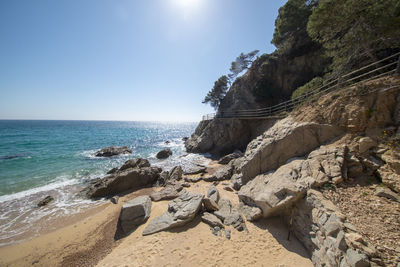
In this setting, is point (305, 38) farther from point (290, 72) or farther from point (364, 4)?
point (364, 4)

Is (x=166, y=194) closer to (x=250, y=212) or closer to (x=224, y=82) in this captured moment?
(x=250, y=212)

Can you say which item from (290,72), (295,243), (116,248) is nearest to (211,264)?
(295,243)

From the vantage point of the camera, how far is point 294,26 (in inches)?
804

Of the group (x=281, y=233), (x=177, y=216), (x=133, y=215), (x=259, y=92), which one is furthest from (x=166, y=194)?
(x=259, y=92)

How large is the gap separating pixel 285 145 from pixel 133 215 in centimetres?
925

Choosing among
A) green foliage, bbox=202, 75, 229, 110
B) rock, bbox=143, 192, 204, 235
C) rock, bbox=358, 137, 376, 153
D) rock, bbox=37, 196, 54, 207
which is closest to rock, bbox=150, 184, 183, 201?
rock, bbox=143, 192, 204, 235

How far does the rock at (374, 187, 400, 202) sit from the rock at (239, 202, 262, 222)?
3.82 meters

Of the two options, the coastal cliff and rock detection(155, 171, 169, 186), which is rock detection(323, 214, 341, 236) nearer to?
the coastal cliff

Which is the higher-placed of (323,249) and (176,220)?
(323,249)

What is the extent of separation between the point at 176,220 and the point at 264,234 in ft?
12.2

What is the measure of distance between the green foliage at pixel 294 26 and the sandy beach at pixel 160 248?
25.1m

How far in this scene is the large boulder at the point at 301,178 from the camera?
5250mm

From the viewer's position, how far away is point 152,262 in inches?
185

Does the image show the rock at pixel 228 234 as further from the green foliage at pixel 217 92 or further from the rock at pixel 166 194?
the green foliage at pixel 217 92
